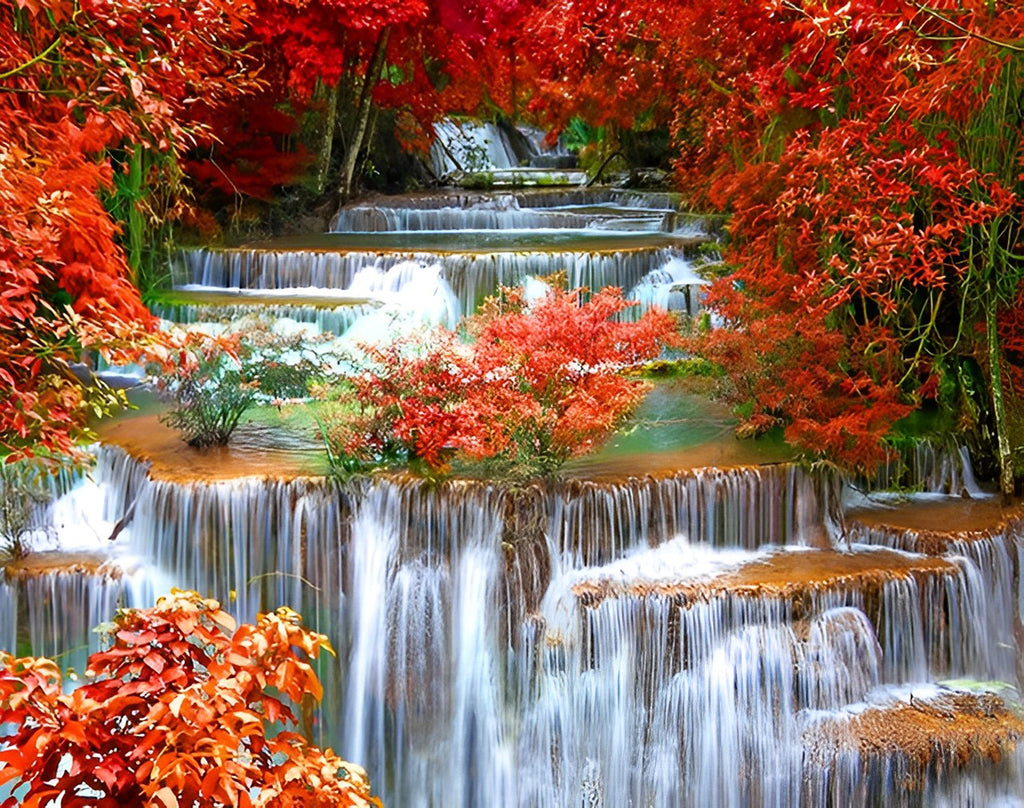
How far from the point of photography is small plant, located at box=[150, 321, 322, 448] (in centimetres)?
803

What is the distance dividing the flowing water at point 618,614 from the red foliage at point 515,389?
29 cm

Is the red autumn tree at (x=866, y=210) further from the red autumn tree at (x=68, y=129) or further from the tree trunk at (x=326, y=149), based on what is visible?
the tree trunk at (x=326, y=149)

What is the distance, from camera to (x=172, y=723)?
2.80 metres

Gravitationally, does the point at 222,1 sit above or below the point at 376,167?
below

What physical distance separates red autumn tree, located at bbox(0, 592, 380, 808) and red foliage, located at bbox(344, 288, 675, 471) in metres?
3.90

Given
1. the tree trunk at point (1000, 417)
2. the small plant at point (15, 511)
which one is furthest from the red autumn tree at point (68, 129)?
the tree trunk at point (1000, 417)

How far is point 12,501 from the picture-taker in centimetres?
740

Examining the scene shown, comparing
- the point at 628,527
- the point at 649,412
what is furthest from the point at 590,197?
the point at 628,527

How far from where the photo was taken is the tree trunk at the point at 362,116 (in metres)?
15.1

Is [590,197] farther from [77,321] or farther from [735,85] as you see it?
[77,321]

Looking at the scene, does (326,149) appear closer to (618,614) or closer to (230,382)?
(230,382)

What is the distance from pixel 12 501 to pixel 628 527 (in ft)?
12.8

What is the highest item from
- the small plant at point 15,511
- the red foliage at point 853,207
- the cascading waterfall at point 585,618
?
the red foliage at point 853,207

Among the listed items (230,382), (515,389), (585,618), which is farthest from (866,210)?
(230,382)
